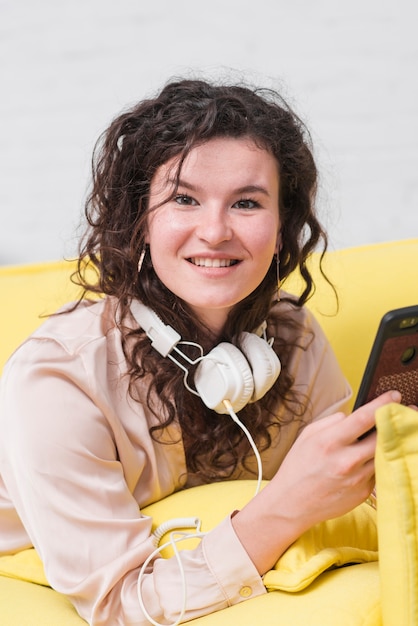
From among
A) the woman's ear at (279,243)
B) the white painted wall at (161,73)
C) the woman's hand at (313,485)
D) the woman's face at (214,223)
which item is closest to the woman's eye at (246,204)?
the woman's face at (214,223)

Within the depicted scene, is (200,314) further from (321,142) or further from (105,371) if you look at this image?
(321,142)

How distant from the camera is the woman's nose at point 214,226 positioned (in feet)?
3.80

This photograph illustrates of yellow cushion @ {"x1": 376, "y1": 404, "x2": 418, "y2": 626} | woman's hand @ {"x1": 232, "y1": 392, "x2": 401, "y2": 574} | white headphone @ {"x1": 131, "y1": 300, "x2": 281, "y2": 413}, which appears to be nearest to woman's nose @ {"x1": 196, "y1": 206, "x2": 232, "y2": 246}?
white headphone @ {"x1": 131, "y1": 300, "x2": 281, "y2": 413}

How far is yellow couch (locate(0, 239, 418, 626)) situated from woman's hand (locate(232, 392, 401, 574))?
0.12 feet

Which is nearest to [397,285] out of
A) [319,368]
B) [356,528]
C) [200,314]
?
[319,368]

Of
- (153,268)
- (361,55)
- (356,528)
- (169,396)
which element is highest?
(361,55)

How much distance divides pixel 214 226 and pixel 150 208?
11cm

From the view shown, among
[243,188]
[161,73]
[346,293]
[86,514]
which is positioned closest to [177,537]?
[86,514]

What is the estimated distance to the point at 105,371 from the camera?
48.1 inches

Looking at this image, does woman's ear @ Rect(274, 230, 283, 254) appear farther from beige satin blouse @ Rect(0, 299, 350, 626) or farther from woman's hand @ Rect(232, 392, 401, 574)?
woman's hand @ Rect(232, 392, 401, 574)

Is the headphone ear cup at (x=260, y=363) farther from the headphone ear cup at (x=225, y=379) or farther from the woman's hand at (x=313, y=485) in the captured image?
the woman's hand at (x=313, y=485)

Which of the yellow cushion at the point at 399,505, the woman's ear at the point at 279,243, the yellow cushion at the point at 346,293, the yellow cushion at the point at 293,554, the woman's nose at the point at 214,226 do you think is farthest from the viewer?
the yellow cushion at the point at 346,293

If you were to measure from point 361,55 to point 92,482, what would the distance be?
4.45 ft

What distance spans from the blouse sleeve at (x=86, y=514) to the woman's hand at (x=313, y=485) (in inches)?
1.1
